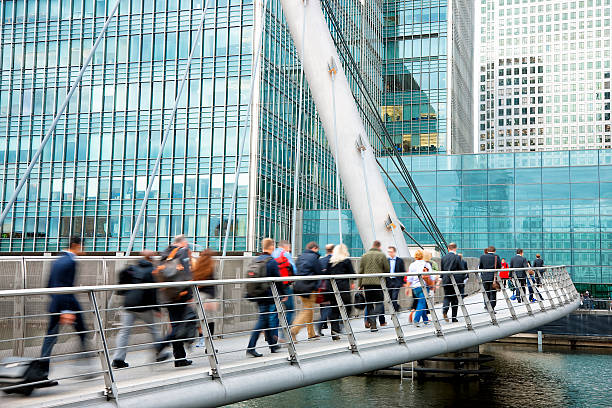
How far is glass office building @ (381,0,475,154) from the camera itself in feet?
241

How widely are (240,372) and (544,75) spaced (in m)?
156

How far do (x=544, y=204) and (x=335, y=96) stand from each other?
3489 centimetres

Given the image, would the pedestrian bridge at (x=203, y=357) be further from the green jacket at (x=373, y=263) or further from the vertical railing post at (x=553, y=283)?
the vertical railing post at (x=553, y=283)

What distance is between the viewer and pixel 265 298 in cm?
889

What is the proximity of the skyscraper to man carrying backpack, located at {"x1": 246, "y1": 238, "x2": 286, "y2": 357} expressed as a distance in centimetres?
14539

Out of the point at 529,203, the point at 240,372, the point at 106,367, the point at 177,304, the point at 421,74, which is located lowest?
the point at 240,372

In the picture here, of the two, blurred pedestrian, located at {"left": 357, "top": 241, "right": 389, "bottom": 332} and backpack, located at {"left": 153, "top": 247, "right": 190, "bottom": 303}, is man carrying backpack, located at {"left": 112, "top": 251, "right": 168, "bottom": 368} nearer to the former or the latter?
backpack, located at {"left": 153, "top": 247, "right": 190, "bottom": 303}

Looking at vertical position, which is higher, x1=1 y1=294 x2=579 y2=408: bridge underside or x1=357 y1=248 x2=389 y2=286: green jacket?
x1=357 y1=248 x2=389 y2=286: green jacket

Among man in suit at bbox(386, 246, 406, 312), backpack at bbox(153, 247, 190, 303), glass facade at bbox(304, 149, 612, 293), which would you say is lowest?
man in suit at bbox(386, 246, 406, 312)

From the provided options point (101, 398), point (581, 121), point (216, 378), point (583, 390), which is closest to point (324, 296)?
point (216, 378)

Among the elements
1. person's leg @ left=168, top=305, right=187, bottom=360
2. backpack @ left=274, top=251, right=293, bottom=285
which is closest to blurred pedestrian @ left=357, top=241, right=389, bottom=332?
backpack @ left=274, top=251, right=293, bottom=285

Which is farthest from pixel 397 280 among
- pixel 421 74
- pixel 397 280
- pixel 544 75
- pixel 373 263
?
pixel 544 75

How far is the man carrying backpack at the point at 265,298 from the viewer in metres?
9.01

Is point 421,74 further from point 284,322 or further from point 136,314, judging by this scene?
point 136,314
